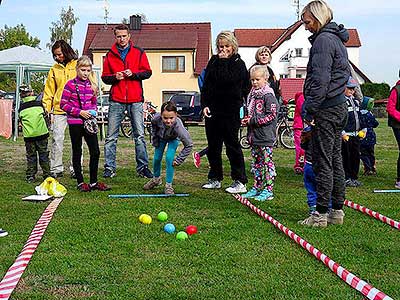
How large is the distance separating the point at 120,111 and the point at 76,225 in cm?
371

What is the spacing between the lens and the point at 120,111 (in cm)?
952

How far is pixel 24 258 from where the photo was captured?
477 cm

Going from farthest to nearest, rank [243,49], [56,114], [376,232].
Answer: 1. [243,49]
2. [56,114]
3. [376,232]

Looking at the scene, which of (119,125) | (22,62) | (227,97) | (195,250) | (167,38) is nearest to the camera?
(195,250)

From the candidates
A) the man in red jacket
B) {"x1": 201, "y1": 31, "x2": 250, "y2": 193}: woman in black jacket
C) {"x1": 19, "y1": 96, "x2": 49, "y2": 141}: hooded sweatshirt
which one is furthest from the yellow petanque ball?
{"x1": 19, "y1": 96, "x2": 49, "y2": 141}: hooded sweatshirt

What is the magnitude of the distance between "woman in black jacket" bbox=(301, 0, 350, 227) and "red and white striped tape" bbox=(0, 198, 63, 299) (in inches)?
96.4

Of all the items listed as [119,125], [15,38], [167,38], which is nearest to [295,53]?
[167,38]

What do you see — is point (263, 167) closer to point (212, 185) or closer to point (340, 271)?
point (212, 185)

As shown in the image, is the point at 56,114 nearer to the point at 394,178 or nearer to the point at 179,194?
the point at 179,194

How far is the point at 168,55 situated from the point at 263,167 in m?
40.5

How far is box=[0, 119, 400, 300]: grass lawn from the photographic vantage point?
13.4 feet

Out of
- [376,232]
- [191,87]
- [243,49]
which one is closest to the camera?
[376,232]

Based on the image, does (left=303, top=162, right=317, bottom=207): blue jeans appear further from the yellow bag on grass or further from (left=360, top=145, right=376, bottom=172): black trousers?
(left=360, top=145, right=376, bottom=172): black trousers

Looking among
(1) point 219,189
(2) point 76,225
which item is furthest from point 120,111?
(2) point 76,225
